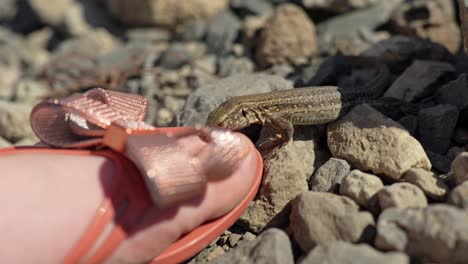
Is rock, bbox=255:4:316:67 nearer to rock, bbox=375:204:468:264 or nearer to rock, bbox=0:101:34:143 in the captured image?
rock, bbox=0:101:34:143

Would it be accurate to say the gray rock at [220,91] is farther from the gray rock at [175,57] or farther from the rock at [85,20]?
the rock at [85,20]

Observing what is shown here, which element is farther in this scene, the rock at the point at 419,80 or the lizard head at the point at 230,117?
the rock at the point at 419,80

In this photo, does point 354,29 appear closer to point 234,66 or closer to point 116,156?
point 234,66

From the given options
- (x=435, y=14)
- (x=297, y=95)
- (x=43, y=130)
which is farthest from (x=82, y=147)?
(x=435, y=14)

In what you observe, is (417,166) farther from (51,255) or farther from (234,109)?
(51,255)

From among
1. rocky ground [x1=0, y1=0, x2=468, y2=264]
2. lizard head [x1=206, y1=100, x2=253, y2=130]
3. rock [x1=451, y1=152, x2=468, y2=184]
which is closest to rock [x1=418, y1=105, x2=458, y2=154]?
rocky ground [x1=0, y1=0, x2=468, y2=264]

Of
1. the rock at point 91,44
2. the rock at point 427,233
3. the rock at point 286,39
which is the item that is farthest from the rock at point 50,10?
the rock at point 427,233
